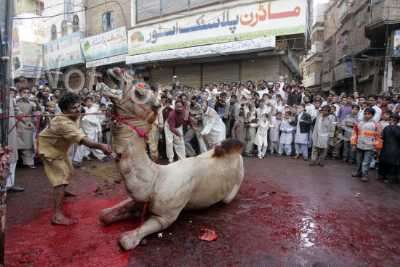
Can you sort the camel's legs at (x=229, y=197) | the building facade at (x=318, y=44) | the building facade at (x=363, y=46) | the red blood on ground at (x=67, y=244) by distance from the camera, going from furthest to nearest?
the building facade at (x=318, y=44) < the building facade at (x=363, y=46) < the camel's legs at (x=229, y=197) < the red blood on ground at (x=67, y=244)

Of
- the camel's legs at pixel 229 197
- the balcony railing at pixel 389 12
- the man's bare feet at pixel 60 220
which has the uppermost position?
the balcony railing at pixel 389 12

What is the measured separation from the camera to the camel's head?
320cm

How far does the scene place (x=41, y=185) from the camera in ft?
18.8

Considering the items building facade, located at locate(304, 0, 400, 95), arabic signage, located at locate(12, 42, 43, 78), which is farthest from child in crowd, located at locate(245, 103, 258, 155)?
arabic signage, located at locate(12, 42, 43, 78)

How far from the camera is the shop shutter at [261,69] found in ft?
46.7

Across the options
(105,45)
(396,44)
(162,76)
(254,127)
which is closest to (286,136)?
(254,127)

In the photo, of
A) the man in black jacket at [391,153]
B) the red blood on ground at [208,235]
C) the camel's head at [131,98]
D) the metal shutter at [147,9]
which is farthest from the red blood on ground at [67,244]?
the metal shutter at [147,9]

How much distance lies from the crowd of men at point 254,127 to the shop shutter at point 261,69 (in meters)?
3.80

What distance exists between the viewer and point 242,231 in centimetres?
372

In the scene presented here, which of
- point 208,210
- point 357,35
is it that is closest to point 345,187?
point 208,210

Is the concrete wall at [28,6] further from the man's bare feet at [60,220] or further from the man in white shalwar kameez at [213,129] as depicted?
the man's bare feet at [60,220]

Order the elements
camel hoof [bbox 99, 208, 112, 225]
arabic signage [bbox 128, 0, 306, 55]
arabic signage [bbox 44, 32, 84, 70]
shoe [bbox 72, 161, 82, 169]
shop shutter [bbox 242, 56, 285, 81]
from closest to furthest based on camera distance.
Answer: camel hoof [bbox 99, 208, 112, 225]
shoe [bbox 72, 161, 82, 169]
arabic signage [bbox 128, 0, 306, 55]
shop shutter [bbox 242, 56, 285, 81]
arabic signage [bbox 44, 32, 84, 70]

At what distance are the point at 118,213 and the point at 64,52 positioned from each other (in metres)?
20.8

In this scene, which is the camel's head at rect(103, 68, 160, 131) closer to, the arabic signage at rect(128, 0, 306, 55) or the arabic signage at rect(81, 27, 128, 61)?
the arabic signage at rect(128, 0, 306, 55)
